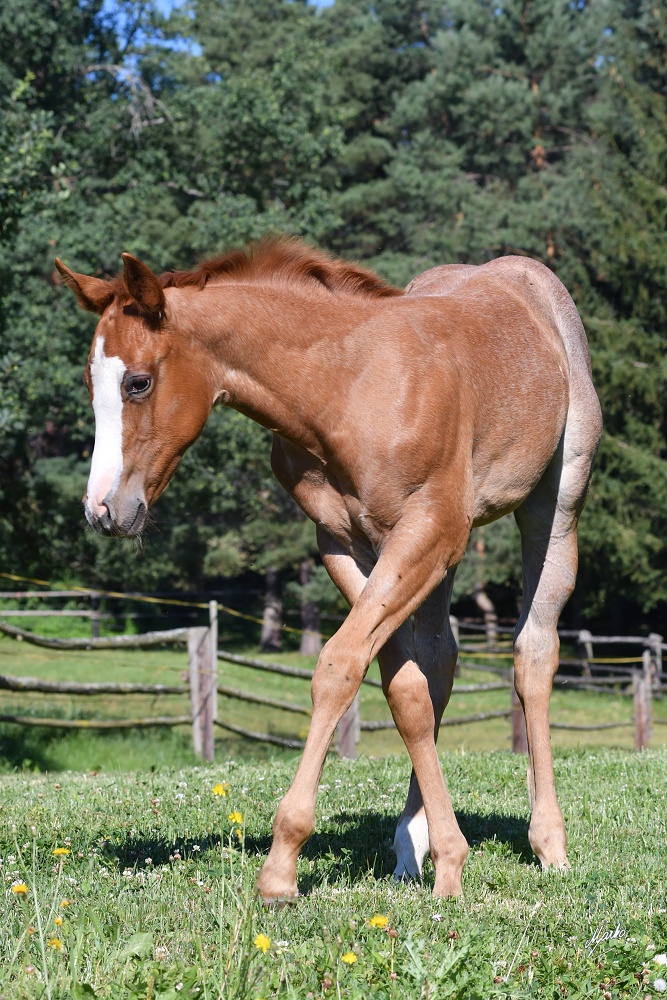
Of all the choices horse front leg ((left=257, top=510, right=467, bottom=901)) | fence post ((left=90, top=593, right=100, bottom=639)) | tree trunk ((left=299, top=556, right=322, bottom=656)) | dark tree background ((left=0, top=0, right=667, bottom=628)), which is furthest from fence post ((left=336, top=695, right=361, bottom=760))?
tree trunk ((left=299, top=556, right=322, bottom=656))

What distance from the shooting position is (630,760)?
7.88m

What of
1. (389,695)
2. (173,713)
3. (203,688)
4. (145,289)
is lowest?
(173,713)

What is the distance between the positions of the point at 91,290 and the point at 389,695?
1876 millimetres

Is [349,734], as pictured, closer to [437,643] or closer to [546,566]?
[546,566]

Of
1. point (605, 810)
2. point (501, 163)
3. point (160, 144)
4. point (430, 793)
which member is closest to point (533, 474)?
point (430, 793)

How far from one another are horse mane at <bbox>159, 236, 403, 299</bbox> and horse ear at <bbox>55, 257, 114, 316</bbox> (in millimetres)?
230

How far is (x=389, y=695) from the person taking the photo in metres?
3.97

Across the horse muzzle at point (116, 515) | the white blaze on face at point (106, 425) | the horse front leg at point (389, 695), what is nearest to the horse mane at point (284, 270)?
the white blaze on face at point (106, 425)

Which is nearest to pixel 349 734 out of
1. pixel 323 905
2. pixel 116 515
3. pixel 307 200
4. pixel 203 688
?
pixel 203 688

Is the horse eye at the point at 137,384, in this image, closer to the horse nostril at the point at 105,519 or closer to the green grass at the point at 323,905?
the horse nostril at the point at 105,519

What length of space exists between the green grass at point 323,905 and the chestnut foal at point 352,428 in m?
0.28

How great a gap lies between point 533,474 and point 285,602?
31806 mm

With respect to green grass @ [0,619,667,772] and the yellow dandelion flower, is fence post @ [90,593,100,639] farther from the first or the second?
the yellow dandelion flower

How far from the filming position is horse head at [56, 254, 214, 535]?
11.7 feet
